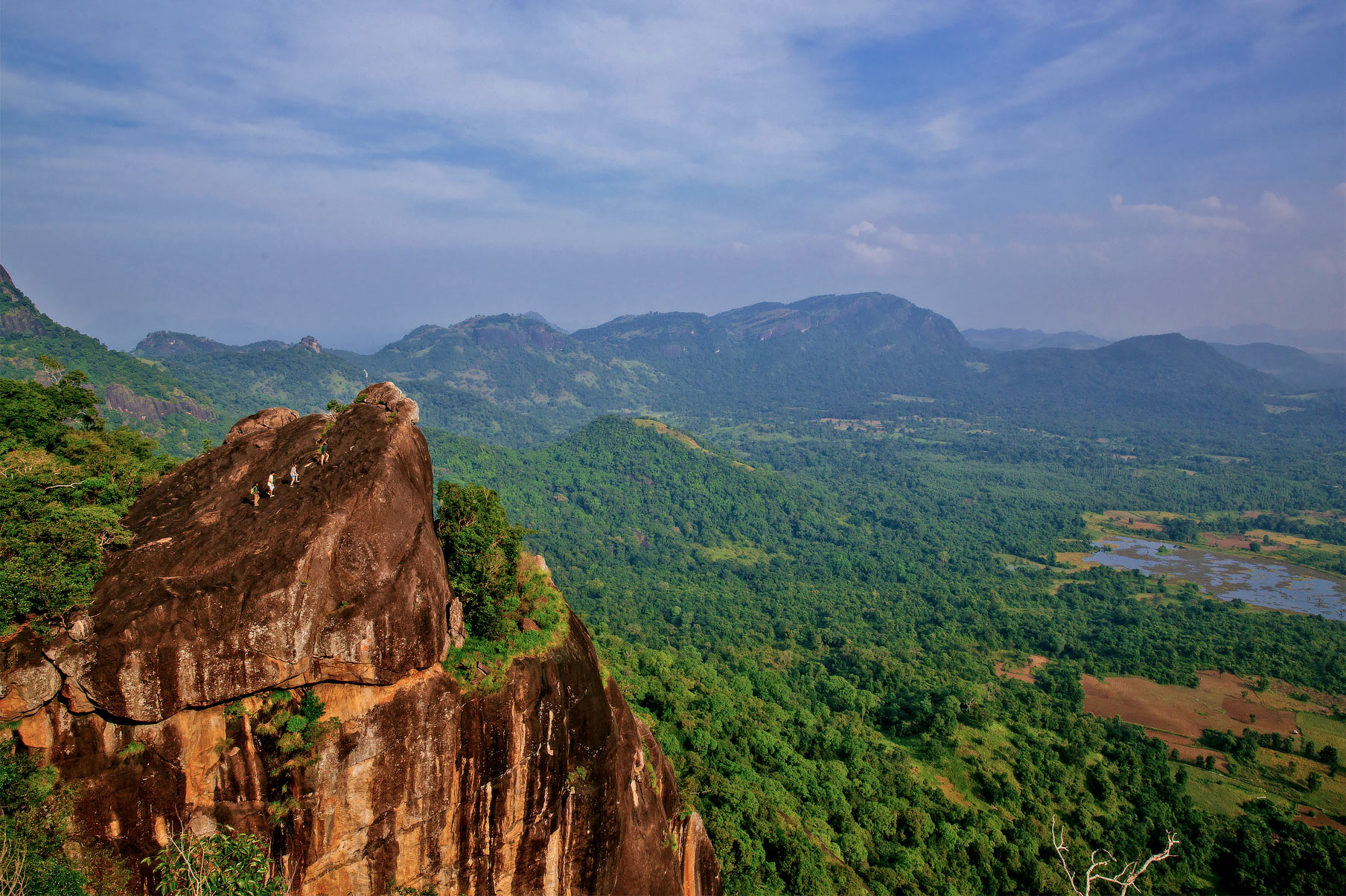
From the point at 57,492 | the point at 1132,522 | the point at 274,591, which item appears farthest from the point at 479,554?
the point at 1132,522

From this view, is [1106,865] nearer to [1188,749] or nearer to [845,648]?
[1188,749]

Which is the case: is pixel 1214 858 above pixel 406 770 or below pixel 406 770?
below

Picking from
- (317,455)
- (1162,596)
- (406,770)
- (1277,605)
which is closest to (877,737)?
(406,770)

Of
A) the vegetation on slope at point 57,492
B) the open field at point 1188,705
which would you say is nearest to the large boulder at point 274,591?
the vegetation on slope at point 57,492

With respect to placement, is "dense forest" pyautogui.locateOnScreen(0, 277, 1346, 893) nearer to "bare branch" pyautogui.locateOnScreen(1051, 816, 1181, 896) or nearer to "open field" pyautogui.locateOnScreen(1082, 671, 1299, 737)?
"open field" pyautogui.locateOnScreen(1082, 671, 1299, 737)

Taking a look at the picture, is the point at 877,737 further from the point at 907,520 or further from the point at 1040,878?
the point at 907,520

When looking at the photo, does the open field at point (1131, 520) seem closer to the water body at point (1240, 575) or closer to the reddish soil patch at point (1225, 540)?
the reddish soil patch at point (1225, 540)
